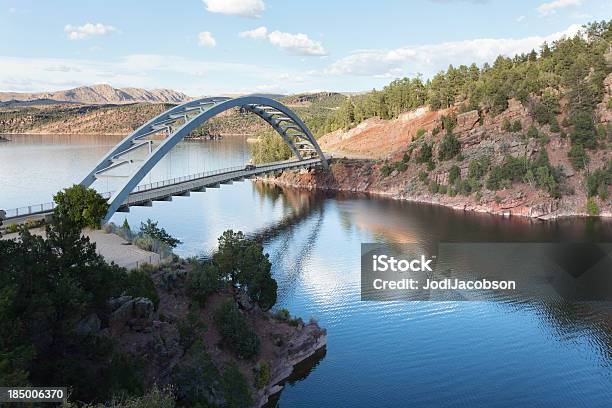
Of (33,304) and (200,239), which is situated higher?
(33,304)

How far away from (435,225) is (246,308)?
28.4m

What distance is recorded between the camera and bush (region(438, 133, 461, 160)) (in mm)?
63250

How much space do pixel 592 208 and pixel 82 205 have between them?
44961mm

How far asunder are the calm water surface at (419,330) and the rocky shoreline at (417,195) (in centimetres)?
336

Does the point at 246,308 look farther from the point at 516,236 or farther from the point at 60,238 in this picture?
the point at 516,236

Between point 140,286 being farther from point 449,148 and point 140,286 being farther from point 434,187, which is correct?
point 449,148

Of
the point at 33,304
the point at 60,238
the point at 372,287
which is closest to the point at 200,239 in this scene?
the point at 372,287

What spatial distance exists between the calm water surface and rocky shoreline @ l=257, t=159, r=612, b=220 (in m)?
3.36

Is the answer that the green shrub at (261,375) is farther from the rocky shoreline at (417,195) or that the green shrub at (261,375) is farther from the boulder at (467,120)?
the boulder at (467,120)

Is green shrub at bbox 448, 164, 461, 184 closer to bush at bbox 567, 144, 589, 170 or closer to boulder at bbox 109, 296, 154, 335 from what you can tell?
bush at bbox 567, 144, 589, 170

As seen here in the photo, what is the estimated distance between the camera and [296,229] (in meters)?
47.8

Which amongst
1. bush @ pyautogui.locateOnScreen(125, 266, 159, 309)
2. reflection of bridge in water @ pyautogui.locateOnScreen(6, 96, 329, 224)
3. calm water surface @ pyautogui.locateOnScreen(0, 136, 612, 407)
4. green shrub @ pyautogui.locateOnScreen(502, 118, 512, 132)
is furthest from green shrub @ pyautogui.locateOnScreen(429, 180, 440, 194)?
bush @ pyautogui.locateOnScreen(125, 266, 159, 309)

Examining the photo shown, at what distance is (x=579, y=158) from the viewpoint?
5547 centimetres

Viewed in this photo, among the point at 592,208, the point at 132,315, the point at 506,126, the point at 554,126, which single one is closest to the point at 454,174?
the point at 506,126
